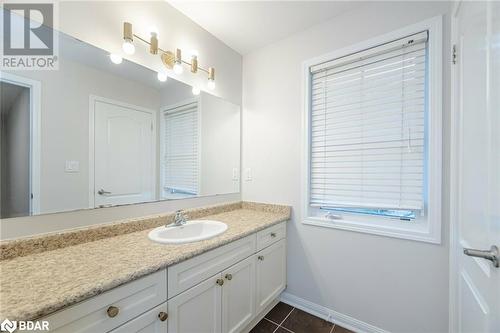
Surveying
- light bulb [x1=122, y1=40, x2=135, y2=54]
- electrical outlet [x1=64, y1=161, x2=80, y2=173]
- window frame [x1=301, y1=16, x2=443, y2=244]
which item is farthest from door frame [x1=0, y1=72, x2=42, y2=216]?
window frame [x1=301, y1=16, x2=443, y2=244]

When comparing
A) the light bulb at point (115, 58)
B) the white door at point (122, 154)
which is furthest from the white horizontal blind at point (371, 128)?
the light bulb at point (115, 58)

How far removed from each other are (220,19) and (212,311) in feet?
6.93

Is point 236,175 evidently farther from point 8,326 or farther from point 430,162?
point 8,326

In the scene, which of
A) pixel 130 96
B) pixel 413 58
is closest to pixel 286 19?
pixel 413 58

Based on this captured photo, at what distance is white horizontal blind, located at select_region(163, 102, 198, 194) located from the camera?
63.4 inches

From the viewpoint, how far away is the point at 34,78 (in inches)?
40.4

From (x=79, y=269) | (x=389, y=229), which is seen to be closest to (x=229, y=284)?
(x=79, y=269)

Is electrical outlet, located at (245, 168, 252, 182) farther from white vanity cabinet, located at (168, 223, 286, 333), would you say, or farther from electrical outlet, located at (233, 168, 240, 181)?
white vanity cabinet, located at (168, 223, 286, 333)

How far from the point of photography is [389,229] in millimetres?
1473

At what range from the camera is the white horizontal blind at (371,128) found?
4.64 feet

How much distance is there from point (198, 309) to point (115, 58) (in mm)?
1531

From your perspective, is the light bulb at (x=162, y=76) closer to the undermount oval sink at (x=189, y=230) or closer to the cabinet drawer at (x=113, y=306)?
the undermount oval sink at (x=189, y=230)

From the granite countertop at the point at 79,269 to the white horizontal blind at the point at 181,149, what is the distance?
1.54 feet

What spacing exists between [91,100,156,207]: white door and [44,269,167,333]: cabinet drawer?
2.06 feet
